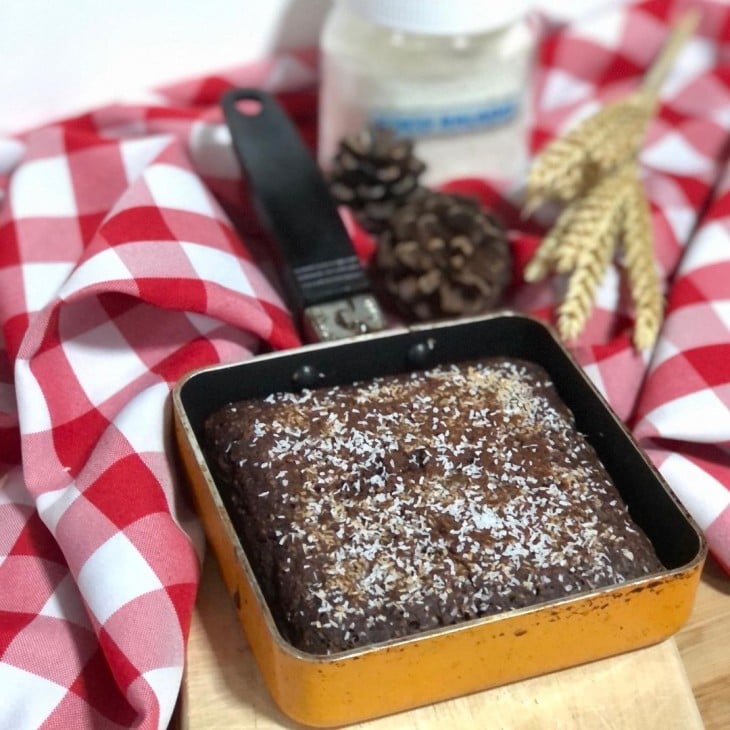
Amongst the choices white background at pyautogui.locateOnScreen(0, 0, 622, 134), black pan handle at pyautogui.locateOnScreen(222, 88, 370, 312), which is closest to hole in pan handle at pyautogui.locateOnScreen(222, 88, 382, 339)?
black pan handle at pyautogui.locateOnScreen(222, 88, 370, 312)

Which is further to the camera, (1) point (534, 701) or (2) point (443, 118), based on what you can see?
(2) point (443, 118)

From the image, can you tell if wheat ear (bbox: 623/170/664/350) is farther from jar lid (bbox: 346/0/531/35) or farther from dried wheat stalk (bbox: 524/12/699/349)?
jar lid (bbox: 346/0/531/35)

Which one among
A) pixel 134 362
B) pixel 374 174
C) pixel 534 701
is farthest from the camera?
pixel 374 174

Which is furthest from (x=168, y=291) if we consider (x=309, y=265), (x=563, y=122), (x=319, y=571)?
(x=563, y=122)

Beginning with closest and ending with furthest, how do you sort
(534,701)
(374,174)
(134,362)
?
1. (534,701)
2. (134,362)
3. (374,174)

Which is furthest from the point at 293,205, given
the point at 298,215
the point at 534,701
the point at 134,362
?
the point at 534,701

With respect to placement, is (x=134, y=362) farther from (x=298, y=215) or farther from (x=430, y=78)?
(x=430, y=78)

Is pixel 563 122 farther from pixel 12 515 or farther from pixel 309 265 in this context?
pixel 12 515
